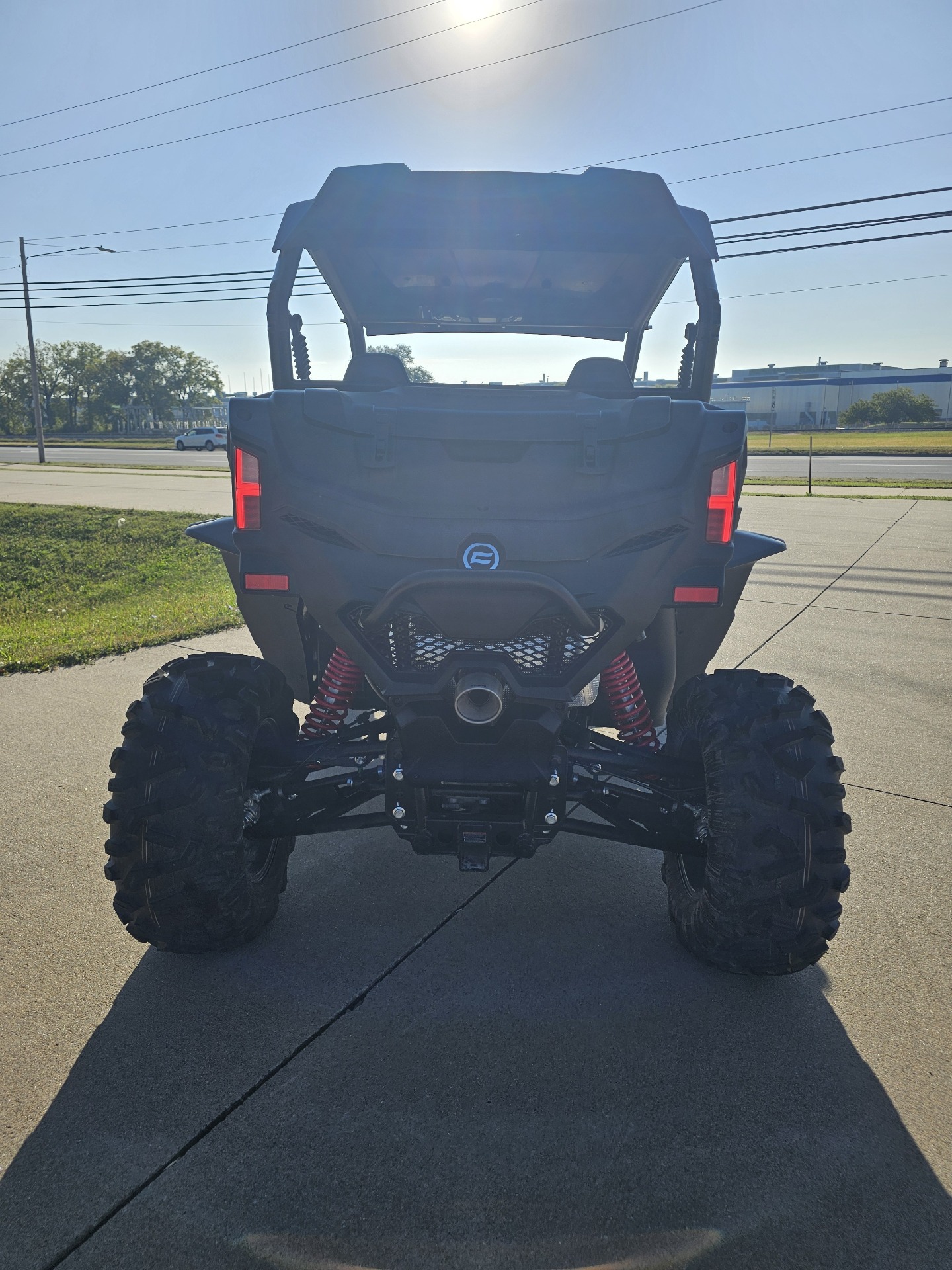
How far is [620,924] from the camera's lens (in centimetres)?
318

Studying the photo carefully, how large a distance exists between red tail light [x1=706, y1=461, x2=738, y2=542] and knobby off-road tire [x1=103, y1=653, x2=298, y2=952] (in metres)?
1.48

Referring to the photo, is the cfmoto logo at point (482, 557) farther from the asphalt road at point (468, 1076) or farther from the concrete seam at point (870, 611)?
the concrete seam at point (870, 611)

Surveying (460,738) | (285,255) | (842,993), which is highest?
(285,255)

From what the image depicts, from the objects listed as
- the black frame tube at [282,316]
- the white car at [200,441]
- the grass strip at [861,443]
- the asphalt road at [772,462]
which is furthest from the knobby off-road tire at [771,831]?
the white car at [200,441]

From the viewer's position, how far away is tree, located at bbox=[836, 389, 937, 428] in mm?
73000

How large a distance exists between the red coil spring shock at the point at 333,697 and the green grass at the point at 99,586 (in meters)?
4.01

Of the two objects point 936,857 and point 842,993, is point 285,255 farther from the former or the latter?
point 936,857

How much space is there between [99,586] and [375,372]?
7303mm

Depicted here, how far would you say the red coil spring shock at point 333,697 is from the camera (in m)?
3.06

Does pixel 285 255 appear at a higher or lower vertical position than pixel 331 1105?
higher

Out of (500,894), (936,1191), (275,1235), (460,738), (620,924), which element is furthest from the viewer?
(500,894)

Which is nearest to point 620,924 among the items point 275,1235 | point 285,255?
point 275,1235

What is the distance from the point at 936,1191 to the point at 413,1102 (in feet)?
4.08

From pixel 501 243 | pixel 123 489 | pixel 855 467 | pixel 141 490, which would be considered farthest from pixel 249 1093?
pixel 855 467
